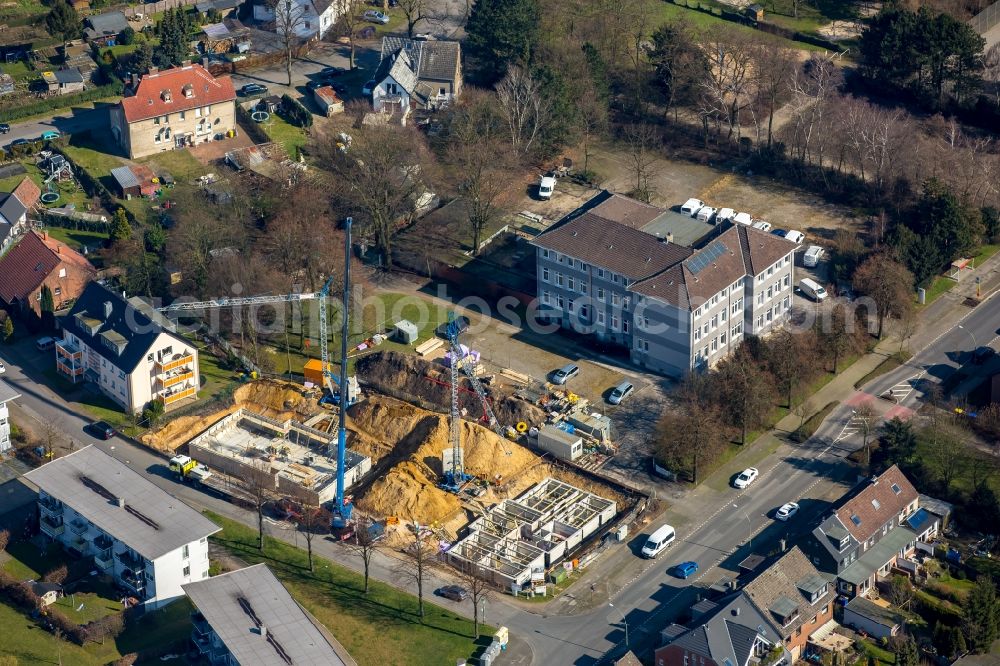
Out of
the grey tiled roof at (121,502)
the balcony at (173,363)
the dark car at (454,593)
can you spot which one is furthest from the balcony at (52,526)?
the dark car at (454,593)

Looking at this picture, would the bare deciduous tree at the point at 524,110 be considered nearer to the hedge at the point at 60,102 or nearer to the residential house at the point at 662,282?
the residential house at the point at 662,282

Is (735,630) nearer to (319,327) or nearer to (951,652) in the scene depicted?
(951,652)

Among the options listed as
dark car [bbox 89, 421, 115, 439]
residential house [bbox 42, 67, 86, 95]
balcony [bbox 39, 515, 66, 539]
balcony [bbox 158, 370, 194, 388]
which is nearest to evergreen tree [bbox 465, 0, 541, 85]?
residential house [bbox 42, 67, 86, 95]

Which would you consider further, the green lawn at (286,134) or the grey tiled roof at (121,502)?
the green lawn at (286,134)

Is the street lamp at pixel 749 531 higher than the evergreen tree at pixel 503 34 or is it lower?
lower

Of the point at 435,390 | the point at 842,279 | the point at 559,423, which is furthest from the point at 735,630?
the point at 842,279

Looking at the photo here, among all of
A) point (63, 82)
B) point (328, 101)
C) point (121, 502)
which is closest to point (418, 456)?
point (121, 502)

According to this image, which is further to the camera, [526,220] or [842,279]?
[526,220]
